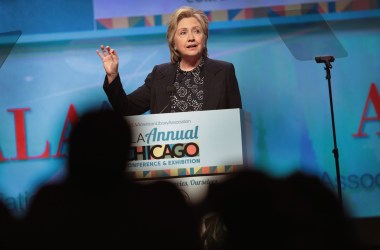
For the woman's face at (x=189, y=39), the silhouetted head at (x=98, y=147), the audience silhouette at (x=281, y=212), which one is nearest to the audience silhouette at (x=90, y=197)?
the silhouetted head at (x=98, y=147)

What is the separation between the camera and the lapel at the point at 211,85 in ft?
14.2

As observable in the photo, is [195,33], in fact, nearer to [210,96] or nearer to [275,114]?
[210,96]

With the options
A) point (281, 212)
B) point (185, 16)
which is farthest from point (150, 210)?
point (185, 16)

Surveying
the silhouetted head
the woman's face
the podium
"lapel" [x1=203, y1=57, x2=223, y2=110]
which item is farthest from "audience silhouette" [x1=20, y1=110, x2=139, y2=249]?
the woman's face

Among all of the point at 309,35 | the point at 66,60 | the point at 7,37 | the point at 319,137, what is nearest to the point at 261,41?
the point at 309,35

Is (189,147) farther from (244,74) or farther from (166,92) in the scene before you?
(244,74)

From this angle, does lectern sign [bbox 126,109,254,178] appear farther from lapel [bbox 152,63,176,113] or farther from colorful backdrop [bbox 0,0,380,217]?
colorful backdrop [bbox 0,0,380,217]

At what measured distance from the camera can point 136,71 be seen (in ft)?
21.0

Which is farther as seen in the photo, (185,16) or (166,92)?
(185,16)

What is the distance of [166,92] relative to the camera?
4391 mm

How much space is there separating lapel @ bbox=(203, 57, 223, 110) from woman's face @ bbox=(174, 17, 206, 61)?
117mm

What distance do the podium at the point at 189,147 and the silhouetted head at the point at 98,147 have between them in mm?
1909

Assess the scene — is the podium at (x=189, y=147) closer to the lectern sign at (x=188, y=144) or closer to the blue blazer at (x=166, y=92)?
the lectern sign at (x=188, y=144)

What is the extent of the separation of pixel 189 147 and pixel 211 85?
74cm
